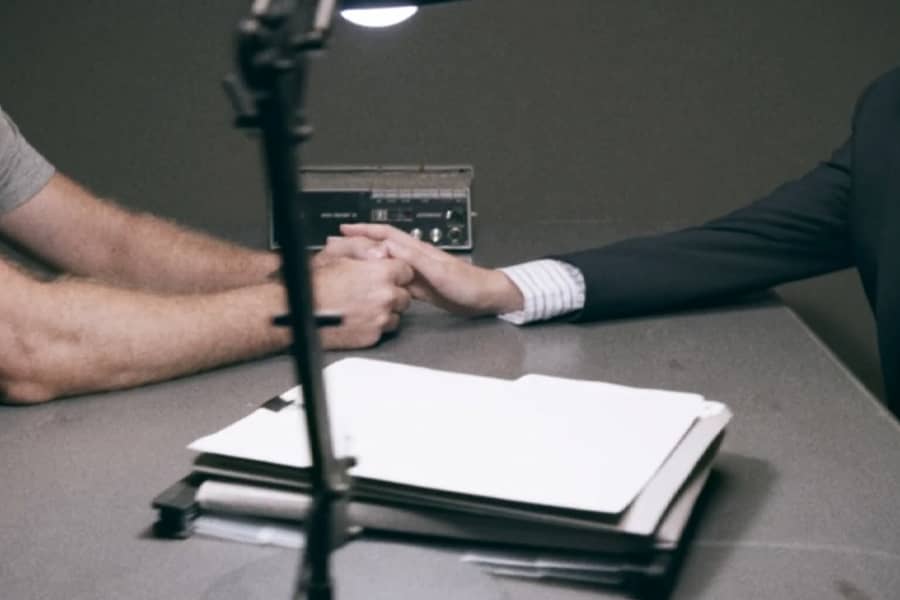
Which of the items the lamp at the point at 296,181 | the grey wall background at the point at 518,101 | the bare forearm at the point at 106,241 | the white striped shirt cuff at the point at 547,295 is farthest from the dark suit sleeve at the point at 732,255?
the lamp at the point at 296,181

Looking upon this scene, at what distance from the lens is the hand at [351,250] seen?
136 centimetres

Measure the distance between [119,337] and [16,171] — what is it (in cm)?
59

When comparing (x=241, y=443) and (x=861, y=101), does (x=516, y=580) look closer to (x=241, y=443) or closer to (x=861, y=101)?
(x=241, y=443)

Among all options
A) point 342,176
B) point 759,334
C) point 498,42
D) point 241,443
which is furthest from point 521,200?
point 241,443

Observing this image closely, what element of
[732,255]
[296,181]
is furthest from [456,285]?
[296,181]

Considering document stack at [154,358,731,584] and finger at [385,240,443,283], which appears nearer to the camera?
document stack at [154,358,731,584]

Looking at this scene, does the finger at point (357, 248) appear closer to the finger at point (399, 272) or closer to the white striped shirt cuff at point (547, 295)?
the finger at point (399, 272)

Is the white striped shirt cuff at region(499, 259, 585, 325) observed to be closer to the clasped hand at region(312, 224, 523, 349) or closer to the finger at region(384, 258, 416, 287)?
the clasped hand at region(312, 224, 523, 349)

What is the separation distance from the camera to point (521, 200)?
2189mm

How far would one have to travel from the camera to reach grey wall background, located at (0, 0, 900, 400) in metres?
2.11

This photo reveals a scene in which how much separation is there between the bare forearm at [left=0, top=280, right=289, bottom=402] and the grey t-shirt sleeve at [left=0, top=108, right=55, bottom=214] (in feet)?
1.55

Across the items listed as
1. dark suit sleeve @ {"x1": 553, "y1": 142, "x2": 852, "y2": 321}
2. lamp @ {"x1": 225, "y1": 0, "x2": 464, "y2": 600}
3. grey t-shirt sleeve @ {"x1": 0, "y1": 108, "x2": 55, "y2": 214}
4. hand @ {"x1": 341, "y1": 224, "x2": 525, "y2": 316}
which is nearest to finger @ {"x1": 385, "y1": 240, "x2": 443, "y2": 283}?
hand @ {"x1": 341, "y1": 224, "x2": 525, "y2": 316}

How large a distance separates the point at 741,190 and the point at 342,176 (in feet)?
2.89

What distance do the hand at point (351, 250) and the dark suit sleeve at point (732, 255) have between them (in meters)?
0.23
